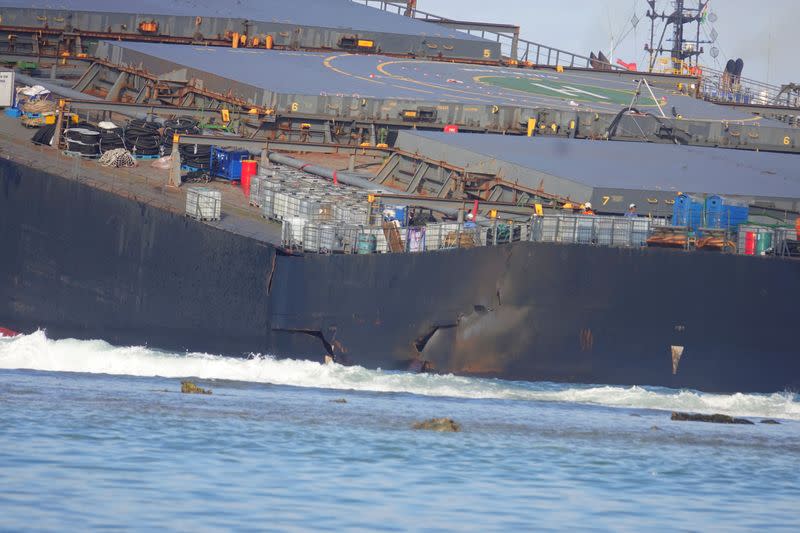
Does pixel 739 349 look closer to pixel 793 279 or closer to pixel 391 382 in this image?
pixel 793 279

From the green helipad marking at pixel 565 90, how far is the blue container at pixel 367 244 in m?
30.9

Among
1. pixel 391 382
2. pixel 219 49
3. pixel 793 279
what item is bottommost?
pixel 391 382

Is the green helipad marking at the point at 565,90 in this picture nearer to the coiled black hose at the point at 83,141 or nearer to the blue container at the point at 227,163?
the blue container at the point at 227,163

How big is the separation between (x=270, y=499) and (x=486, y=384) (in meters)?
19.2

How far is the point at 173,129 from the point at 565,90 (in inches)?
1006

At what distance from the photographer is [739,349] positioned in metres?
47.1

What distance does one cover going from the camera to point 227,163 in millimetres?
61812

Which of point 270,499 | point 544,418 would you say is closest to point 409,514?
point 270,499

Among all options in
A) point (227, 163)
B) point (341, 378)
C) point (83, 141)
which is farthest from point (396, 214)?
point (83, 141)

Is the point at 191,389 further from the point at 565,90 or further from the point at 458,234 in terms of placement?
the point at 565,90

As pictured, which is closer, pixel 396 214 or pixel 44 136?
pixel 396 214

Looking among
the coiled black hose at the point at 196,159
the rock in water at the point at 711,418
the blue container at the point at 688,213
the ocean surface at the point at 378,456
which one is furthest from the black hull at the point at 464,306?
the coiled black hose at the point at 196,159

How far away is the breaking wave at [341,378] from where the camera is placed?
4619 centimetres

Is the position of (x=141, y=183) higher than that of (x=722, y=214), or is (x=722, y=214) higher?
(x=722, y=214)
